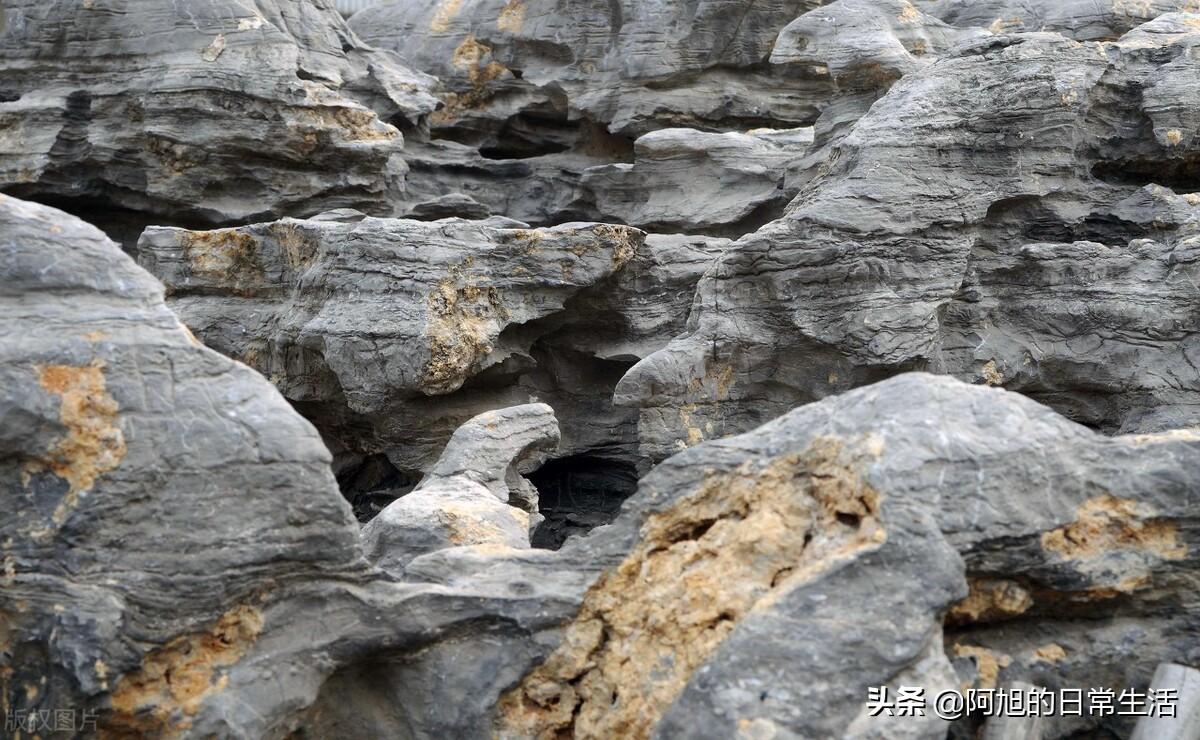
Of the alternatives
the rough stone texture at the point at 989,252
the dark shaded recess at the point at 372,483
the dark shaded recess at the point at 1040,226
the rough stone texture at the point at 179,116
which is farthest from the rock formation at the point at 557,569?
the rough stone texture at the point at 179,116

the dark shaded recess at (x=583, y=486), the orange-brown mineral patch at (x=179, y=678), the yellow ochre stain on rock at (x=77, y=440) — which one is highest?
the yellow ochre stain on rock at (x=77, y=440)

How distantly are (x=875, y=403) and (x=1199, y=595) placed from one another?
117 cm

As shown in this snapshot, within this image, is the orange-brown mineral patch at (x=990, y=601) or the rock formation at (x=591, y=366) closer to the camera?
the rock formation at (x=591, y=366)

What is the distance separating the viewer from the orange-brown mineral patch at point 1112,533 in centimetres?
409

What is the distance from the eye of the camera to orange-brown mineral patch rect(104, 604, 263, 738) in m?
3.96

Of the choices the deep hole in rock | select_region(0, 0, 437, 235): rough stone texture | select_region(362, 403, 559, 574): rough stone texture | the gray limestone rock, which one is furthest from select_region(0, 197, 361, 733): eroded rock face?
select_region(0, 0, 437, 235): rough stone texture

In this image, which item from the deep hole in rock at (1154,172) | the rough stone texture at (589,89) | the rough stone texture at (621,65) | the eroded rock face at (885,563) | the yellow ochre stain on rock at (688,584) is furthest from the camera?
the rough stone texture at (621,65)

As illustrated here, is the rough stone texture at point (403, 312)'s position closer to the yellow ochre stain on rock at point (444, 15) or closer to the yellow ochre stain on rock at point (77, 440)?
the yellow ochre stain on rock at point (77, 440)

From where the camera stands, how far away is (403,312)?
8789 millimetres

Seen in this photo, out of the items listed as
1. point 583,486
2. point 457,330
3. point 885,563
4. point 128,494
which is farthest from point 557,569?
point 583,486

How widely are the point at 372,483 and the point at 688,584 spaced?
6.09 m

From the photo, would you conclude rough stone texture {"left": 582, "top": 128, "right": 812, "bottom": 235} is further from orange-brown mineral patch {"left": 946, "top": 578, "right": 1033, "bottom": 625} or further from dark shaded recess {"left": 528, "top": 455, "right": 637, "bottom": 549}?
orange-brown mineral patch {"left": 946, "top": 578, "right": 1033, "bottom": 625}

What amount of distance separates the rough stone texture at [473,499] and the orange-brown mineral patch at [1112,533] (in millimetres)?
2097

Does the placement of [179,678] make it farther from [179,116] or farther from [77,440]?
[179,116]
